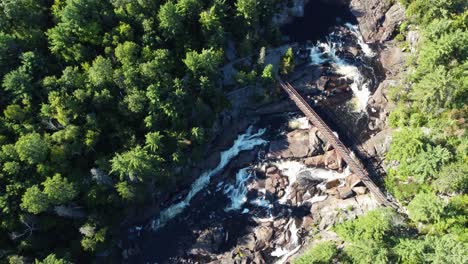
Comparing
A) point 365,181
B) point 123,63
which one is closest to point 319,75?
point 365,181

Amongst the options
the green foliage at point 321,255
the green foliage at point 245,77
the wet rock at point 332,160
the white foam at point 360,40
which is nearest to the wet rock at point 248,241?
the green foliage at point 321,255

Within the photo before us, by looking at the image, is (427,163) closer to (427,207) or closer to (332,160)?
(427,207)

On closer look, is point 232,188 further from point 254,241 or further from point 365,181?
point 365,181

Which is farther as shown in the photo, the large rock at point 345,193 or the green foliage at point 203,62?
the large rock at point 345,193

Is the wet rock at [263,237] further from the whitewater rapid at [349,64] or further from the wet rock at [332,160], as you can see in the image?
the whitewater rapid at [349,64]

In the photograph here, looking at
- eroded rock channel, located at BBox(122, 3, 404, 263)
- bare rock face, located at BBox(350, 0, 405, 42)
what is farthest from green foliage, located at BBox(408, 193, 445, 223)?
bare rock face, located at BBox(350, 0, 405, 42)

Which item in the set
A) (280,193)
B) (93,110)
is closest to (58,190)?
(93,110)

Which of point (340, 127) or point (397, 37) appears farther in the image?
point (397, 37)
